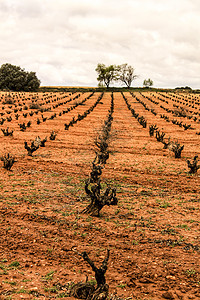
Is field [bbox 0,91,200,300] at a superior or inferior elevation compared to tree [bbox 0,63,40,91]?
inferior

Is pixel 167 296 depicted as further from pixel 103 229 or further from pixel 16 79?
pixel 16 79

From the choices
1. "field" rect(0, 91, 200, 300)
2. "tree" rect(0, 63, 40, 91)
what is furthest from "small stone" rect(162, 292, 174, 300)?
"tree" rect(0, 63, 40, 91)

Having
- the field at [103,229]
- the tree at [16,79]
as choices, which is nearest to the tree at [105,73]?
the tree at [16,79]

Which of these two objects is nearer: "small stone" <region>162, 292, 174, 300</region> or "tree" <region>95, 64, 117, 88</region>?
"small stone" <region>162, 292, 174, 300</region>

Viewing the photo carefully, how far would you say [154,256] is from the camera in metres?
4.93

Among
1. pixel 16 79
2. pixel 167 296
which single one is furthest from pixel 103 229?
pixel 16 79

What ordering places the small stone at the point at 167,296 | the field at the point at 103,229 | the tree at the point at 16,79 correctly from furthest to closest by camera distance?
the tree at the point at 16,79, the field at the point at 103,229, the small stone at the point at 167,296

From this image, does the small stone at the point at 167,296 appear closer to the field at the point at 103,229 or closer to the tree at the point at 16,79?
the field at the point at 103,229

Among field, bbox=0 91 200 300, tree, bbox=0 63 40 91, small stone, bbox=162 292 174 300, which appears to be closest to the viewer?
small stone, bbox=162 292 174 300

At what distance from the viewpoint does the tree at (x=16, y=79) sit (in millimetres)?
67094

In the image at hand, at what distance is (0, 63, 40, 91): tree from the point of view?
67.1 m

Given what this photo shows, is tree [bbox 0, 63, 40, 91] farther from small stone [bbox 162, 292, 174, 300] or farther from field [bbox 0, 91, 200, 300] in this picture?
small stone [bbox 162, 292, 174, 300]

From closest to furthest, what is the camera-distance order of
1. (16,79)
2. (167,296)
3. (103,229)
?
1. (167,296)
2. (103,229)
3. (16,79)

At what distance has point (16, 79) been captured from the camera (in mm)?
66312
